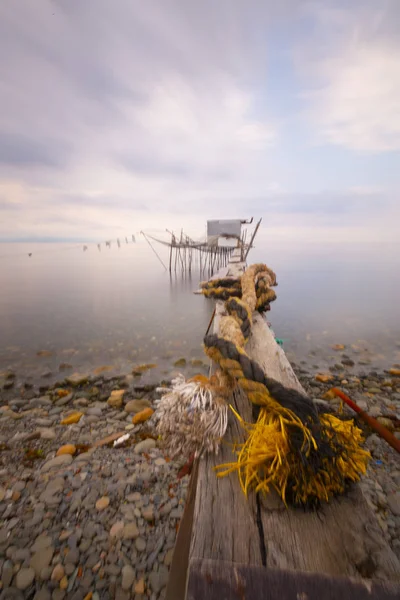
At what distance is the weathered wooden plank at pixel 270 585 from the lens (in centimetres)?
79

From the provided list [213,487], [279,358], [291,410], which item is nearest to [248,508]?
[213,487]

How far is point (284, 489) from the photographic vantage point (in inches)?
42.9

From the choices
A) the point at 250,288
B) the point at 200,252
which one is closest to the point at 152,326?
the point at 250,288

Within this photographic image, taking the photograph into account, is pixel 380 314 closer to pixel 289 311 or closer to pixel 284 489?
pixel 289 311

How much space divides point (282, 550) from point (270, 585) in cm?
13

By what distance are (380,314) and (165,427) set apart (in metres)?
13.8

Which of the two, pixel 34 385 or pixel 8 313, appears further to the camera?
pixel 8 313

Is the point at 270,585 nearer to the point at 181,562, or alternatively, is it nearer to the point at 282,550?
the point at 282,550

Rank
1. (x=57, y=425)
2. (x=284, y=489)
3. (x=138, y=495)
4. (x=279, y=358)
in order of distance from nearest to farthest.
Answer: (x=284, y=489) < (x=279, y=358) < (x=138, y=495) < (x=57, y=425)

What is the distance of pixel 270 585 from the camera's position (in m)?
0.84

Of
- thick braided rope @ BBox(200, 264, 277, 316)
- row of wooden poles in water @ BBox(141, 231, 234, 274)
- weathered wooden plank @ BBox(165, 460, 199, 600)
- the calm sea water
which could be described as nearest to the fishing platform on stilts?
weathered wooden plank @ BBox(165, 460, 199, 600)

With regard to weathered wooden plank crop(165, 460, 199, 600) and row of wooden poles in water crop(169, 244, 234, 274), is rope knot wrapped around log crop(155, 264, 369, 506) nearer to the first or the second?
weathered wooden plank crop(165, 460, 199, 600)

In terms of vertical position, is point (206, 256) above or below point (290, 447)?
below

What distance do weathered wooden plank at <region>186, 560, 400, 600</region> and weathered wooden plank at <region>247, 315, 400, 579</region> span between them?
0.05m
